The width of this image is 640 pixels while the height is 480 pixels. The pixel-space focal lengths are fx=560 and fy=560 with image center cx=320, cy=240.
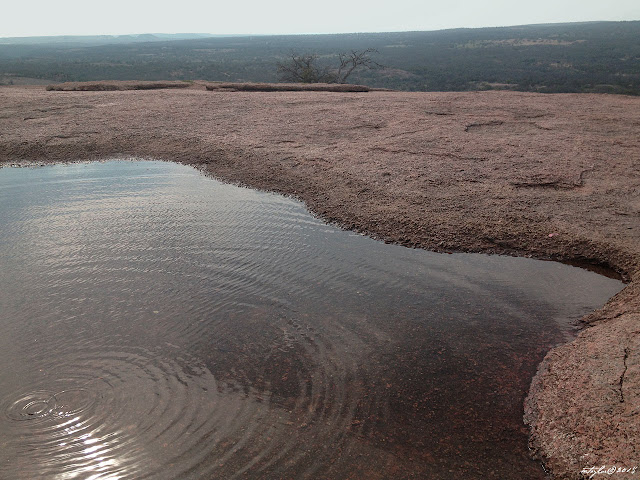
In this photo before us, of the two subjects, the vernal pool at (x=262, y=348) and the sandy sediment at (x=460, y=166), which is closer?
the vernal pool at (x=262, y=348)

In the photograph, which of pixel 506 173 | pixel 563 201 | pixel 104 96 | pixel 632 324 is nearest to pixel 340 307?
pixel 632 324

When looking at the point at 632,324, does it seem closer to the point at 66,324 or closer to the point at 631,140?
the point at 66,324

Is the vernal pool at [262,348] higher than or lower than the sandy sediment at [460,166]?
lower

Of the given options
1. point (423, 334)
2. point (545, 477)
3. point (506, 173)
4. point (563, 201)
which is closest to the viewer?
point (545, 477)

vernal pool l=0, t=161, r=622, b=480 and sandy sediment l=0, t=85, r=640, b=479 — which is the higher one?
sandy sediment l=0, t=85, r=640, b=479
